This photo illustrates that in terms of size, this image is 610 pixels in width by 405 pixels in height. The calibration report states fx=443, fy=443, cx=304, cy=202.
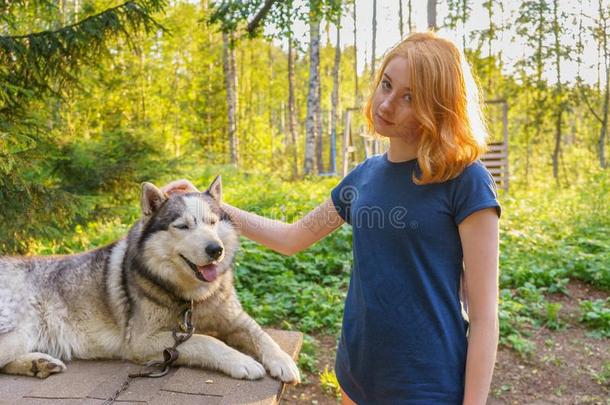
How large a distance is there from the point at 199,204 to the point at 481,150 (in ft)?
5.31

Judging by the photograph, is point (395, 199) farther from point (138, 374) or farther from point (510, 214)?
point (510, 214)

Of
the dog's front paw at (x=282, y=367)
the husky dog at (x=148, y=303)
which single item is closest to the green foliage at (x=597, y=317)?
the dog's front paw at (x=282, y=367)

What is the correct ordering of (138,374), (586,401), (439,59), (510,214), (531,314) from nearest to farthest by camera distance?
1. (439,59)
2. (138,374)
3. (586,401)
4. (531,314)
5. (510,214)

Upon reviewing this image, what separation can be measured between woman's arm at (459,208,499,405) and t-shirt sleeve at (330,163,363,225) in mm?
614

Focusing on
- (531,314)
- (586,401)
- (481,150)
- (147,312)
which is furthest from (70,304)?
(531,314)

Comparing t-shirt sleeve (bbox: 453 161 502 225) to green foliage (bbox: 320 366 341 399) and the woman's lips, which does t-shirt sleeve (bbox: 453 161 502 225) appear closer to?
the woman's lips

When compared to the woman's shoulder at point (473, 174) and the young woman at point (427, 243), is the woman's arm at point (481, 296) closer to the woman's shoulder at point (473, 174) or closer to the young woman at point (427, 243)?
the young woman at point (427, 243)

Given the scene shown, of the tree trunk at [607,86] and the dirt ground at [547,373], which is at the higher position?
the tree trunk at [607,86]

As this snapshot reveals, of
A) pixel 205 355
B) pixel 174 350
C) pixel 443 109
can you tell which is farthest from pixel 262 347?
pixel 443 109

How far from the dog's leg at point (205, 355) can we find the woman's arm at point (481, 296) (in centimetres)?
112

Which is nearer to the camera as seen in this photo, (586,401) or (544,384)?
(586,401)

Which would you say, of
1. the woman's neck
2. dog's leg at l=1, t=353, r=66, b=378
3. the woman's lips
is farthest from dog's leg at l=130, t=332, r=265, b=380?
the woman's lips

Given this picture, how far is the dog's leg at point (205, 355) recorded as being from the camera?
2258 millimetres

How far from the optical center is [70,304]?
107 inches
